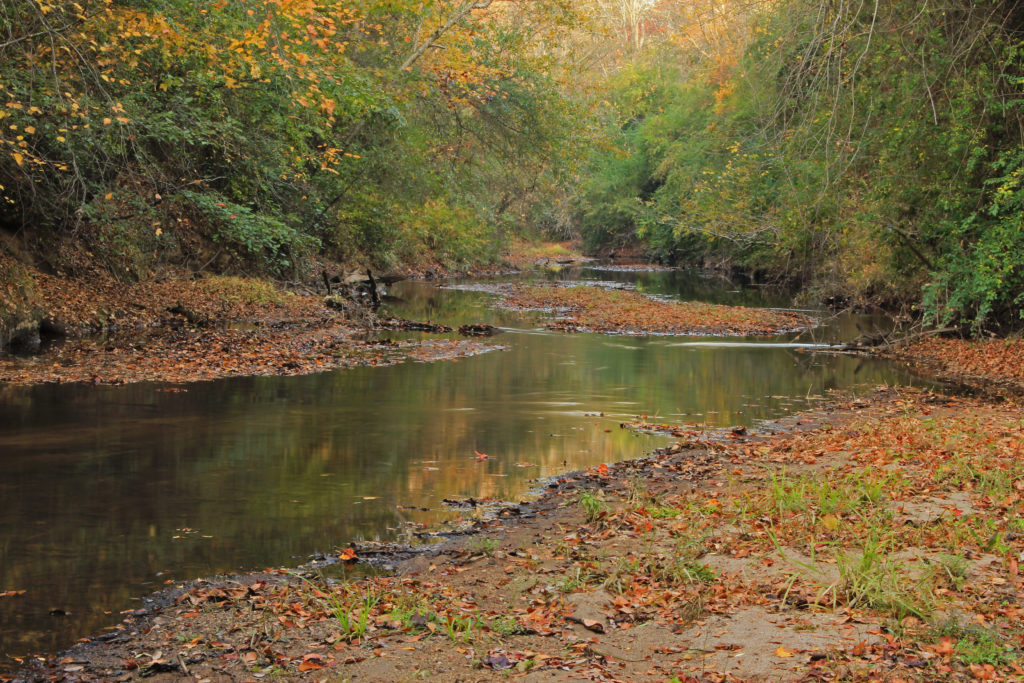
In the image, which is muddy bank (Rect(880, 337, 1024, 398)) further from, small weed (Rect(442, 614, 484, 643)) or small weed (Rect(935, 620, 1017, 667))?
small weed (Rect(442, 614, 484, 643))

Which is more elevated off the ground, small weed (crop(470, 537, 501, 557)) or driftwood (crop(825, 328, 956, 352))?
driftwood (crop(825, 328, 956, 352))

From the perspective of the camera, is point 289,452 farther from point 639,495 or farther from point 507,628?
point 507,628

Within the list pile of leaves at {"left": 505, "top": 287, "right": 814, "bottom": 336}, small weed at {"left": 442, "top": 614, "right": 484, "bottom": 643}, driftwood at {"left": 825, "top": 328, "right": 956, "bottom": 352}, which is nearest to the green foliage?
pile of leaves at {"left": 505, "top": 287, "right": 814, "bottom": 336}

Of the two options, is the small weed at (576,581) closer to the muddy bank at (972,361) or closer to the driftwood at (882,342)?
the muddy bank at (972,361)

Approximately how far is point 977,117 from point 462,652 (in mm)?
17202

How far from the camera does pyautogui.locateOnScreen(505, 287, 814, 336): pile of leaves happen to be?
26516mm

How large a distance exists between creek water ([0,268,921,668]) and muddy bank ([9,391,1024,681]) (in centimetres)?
85

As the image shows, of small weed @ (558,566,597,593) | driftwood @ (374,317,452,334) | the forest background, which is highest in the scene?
the forest background

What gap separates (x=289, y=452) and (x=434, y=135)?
19.7 meters

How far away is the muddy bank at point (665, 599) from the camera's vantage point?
16.2 feet

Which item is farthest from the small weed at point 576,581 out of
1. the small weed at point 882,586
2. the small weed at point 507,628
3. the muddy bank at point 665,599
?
the small weed at point 882,586

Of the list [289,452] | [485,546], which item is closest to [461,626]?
[485,546]

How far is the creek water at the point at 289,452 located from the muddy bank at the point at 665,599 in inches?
33.5

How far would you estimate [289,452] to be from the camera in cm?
1098
